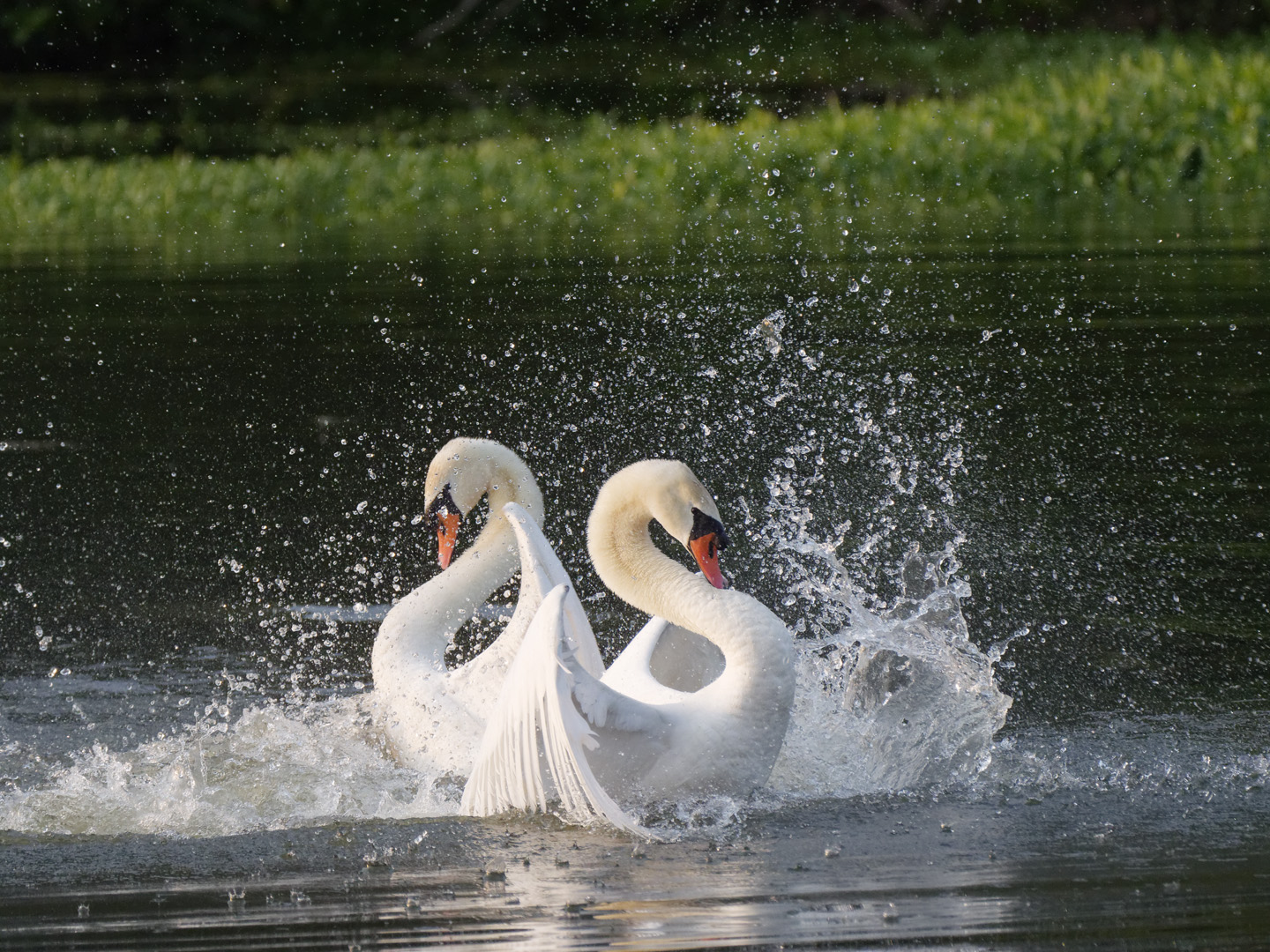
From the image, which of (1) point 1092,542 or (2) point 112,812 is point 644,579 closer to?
(2) point 112,812

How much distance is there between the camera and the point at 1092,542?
7633 millimetres

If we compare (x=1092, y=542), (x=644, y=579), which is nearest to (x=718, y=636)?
(x=644, y=579)

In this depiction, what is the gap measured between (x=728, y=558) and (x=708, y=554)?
243 centimetres

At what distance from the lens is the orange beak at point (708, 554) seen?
5.48m

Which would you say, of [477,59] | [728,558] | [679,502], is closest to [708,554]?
[679,502]

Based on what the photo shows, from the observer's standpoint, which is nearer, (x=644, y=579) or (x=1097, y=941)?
(x=1097, y=941)

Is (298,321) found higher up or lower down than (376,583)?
higher up

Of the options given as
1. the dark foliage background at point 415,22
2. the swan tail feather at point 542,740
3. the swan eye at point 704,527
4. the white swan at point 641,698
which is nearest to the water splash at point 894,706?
the white swan at point 641,698

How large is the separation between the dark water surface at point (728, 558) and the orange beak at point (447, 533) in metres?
0.56

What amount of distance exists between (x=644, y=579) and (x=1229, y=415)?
502cm

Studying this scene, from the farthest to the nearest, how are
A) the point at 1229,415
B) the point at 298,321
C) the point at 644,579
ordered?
the point at 298,321 → the point at 1229,415 → the point at 644,579

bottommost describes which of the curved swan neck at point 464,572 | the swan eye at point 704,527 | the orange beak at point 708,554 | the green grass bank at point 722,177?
the orange beak at point 708,554

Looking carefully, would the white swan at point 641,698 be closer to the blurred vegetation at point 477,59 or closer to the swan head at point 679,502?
the swan head at point 679,502

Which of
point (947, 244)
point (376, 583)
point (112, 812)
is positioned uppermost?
point (947, 244)
